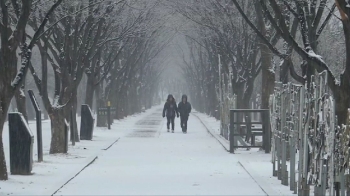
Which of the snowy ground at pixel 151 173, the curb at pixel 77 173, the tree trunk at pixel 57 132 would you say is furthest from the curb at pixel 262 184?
the tree trunk at pixel 57 132

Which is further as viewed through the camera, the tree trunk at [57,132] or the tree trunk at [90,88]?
the tree trunk at [90,88]

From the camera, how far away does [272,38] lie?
25.2 metres

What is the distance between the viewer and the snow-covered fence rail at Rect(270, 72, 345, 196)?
11.8 m

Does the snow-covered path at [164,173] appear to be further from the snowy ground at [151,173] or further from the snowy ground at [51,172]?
the snowy ground at [51,172]

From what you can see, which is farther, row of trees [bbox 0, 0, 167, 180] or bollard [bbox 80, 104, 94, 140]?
bollard [bbox 80, 104, 94, 140]

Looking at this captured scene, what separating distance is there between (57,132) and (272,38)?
23.4 feet

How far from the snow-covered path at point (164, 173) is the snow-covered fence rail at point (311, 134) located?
1.22m

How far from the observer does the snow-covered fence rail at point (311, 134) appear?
1175 cm

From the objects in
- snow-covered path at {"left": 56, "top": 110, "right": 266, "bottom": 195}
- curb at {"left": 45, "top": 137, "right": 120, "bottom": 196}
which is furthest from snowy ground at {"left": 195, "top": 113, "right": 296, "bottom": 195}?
curb at {"left": 45, "top": 137, "right": 120, "bottom": 196}

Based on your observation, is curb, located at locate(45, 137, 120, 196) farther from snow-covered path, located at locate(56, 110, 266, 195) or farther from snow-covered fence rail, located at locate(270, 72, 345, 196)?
snow-covered fence rail, located at locate(270, 72, 345, 196)

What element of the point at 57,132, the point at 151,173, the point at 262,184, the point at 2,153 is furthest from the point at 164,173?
the point at 57,132

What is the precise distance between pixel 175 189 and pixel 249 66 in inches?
731

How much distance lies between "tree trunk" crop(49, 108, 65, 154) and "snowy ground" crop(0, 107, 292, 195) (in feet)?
1.25

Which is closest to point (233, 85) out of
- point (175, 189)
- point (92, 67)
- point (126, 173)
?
point (92, 67)
